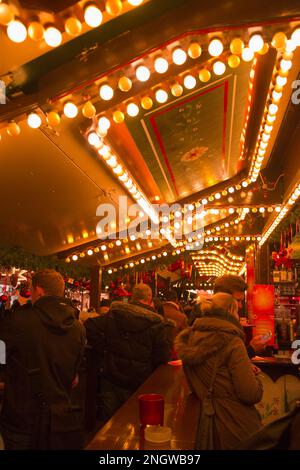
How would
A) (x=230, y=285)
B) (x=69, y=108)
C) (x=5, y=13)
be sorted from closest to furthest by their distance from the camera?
(x=5, y=13)
(x=69, y=108)
(x=230, y=285)

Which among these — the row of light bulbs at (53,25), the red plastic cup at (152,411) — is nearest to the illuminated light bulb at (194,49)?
the row of light bulbs at (53,25)

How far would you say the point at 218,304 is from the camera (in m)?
3.20

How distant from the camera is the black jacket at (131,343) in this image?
4.41 meters

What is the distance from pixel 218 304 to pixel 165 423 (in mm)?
911

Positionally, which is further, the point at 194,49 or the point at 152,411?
the point at 194,49

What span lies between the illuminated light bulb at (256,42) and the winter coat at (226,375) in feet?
6.50

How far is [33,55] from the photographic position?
140 inches

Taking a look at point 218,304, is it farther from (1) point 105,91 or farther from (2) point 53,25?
(2) point 53,25

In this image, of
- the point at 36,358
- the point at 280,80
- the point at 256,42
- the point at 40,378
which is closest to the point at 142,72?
the point at 256,42

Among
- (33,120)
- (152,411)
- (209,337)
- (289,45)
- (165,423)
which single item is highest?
(289,45)

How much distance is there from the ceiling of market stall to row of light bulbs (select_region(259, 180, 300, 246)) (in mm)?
146

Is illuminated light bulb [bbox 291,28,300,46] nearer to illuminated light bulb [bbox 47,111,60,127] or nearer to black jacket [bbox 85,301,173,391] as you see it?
illuminated light bulb [bbox 47,111,60,127]

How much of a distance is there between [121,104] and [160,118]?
4.70 feet

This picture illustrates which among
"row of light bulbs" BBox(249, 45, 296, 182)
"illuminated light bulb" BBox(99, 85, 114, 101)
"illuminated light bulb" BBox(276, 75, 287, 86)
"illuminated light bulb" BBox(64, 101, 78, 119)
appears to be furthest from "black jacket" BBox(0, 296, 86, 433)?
"illuminated light bulb" BBox(276, 75, 287, 86)
